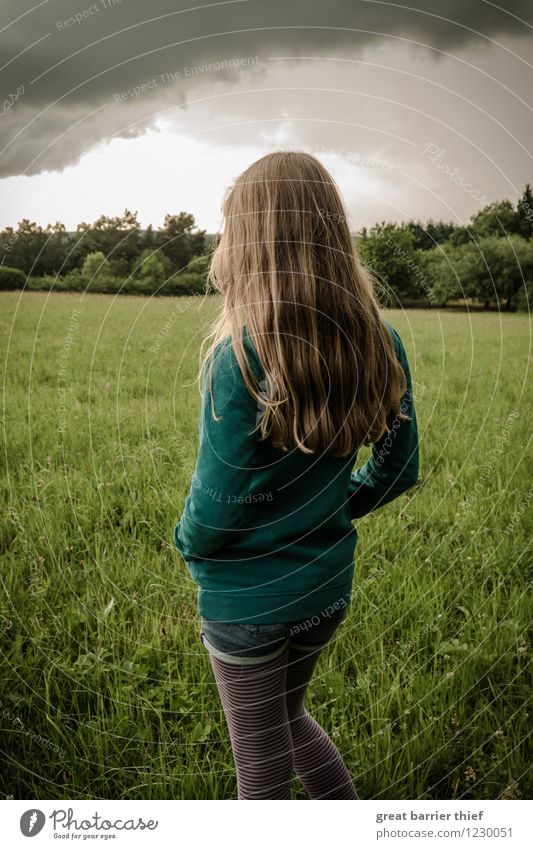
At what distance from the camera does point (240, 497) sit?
1127 millimetres

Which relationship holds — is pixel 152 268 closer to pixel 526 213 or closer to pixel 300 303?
pixel 526 213

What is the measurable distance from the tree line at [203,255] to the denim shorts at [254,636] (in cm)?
124

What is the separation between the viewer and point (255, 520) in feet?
3.97

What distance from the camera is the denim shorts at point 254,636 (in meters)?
1.22

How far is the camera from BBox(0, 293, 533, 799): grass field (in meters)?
1.71

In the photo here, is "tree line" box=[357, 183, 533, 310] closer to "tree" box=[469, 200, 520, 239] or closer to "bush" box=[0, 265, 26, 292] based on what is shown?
"tree" box=[469, 200, 520, 239]

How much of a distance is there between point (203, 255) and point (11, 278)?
808mm

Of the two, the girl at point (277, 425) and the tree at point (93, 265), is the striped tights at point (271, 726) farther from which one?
the tree at point (93, 265)

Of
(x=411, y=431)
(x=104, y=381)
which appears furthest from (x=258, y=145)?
(x=104, y=381)

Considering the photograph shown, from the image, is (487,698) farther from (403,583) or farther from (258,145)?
(258,145)

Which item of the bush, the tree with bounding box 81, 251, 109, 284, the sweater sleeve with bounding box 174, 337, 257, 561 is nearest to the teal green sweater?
the sweater sleeve with bounding box 174, 337, 257, 561

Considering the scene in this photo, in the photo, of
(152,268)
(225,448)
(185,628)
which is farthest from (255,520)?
(152,268)
